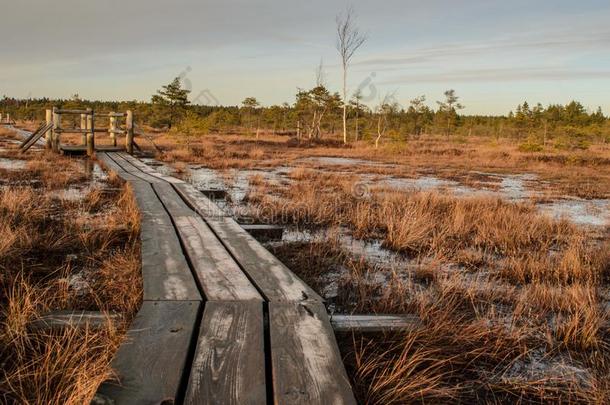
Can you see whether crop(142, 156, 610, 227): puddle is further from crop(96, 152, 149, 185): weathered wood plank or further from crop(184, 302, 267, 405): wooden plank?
crop(184, 302, 267, 405): wooden plank

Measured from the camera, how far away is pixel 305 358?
2047 millimetres

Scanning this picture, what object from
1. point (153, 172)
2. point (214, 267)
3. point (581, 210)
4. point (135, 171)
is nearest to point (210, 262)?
point (214, 267)

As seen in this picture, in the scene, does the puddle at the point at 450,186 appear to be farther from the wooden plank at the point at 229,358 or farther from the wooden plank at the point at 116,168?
the wooden plank at the point at 229,358

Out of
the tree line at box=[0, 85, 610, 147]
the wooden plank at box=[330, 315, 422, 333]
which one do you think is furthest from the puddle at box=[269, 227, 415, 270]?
the tree line at box=[0, 85, 610, 147]

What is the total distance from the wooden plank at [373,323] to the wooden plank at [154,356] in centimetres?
83

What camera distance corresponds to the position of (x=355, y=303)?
352cm

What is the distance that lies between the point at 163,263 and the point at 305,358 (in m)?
1.73

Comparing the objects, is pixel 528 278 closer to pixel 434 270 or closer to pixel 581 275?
pixel 581 275

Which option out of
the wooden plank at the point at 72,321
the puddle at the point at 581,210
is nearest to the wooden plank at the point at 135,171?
the wooden plank at the point at 72,321

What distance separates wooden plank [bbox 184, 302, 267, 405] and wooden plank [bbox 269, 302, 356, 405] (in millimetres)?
74

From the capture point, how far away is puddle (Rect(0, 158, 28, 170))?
1127 cm

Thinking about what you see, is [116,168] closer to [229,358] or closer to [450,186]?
[450,186]

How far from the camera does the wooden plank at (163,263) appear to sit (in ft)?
9.09

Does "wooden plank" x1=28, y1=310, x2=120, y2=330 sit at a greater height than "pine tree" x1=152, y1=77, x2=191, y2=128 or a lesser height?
lesser
